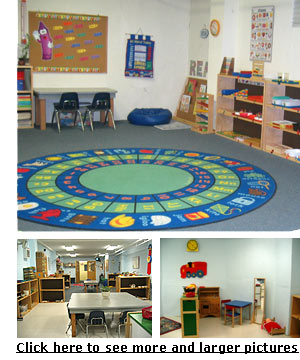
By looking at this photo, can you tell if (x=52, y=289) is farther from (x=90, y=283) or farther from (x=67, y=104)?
(x=67, y=104)

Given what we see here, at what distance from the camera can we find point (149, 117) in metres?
11.9

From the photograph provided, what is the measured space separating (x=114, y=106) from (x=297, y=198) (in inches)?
275

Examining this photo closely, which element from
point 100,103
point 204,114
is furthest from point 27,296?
point 204,114

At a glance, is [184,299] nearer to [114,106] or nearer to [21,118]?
[21,118]

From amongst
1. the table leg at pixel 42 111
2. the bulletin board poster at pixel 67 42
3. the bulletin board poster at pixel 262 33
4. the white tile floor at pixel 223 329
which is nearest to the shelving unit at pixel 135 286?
the white tile floor at pixel 223 329

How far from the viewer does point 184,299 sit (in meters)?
4.08

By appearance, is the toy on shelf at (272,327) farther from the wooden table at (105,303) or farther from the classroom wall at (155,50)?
the classroom wall at (155,50)

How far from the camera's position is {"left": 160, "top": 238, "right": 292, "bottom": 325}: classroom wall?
12.3ft

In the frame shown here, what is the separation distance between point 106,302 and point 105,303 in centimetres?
2

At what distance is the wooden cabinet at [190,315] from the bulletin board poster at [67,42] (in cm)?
871

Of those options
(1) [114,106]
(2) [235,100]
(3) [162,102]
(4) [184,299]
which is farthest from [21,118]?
(4) [184,299]

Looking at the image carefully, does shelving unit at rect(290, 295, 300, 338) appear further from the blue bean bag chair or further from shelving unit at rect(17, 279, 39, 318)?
the blue bean bag chair

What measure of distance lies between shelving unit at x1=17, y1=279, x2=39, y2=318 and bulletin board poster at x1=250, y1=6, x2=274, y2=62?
24.5ft
